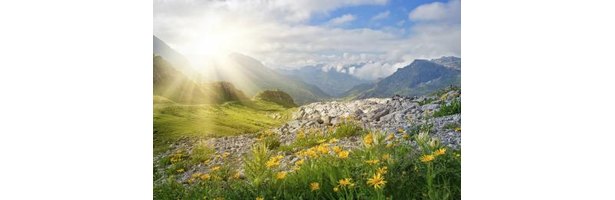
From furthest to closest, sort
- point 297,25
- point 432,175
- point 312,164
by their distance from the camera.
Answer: point 297,25 → point 312,164 → point 432,175

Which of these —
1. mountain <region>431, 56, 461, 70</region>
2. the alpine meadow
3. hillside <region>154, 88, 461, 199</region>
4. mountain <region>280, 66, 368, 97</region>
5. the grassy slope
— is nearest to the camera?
hillside <region>154, 88, 461, 199</region>

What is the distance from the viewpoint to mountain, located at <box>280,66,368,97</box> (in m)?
4.13

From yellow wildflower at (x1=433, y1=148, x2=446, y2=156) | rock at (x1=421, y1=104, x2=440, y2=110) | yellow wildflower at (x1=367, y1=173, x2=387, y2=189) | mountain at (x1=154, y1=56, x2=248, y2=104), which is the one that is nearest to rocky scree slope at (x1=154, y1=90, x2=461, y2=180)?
rock at (x1=421, y1=104, x2=440, y2=110)

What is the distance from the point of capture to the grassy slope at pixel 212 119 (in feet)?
13.9

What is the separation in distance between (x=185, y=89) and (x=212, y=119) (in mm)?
252

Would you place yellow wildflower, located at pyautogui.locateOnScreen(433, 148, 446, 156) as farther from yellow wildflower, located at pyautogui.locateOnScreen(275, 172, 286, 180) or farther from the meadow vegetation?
yellow wildflower, located at pyautogui.locateOnScreen(275, 172, 286, 180)

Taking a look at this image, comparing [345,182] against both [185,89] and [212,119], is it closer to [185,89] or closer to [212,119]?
[212,119]

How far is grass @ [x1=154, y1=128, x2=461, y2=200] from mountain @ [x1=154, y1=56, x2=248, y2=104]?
1.33 feet

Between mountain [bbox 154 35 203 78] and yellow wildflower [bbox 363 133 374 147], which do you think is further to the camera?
mountain [bbox 154 35 203 78]
